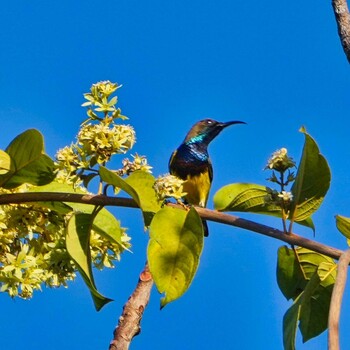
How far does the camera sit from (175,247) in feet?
5.74

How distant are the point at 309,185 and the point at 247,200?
0.55 ft

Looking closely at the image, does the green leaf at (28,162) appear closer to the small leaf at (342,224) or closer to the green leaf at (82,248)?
the green leaf at (82,248)

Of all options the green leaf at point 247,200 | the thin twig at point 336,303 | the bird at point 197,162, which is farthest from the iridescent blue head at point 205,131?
the thin twig at point 336,303

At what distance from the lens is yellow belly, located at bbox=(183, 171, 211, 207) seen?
19.4 ft

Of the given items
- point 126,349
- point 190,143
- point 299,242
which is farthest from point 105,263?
point 190,143

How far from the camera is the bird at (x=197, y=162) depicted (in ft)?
19.9

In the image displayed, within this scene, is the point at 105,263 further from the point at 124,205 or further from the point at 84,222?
the point at 124,205

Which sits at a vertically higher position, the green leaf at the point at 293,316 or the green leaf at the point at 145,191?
the green leaf at the point at 145,191

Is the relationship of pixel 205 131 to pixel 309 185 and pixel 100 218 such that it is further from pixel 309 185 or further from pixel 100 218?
pixel 309 185

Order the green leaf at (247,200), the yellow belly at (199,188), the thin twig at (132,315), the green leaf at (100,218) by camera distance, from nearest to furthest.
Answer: the green leaf at (247,200), the green leaf at (100,218), the thin twig at (132,315), the yellow belly at (199,188)

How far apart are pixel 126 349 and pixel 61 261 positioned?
562mm

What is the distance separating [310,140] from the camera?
178cm

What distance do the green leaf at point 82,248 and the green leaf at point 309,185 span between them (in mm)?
479

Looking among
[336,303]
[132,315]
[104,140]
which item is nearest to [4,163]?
[104,140]
